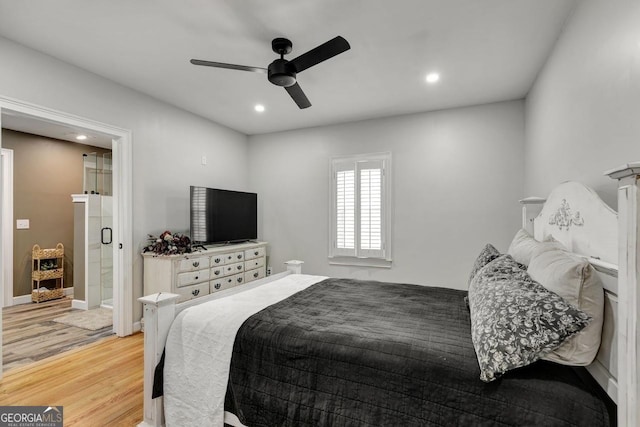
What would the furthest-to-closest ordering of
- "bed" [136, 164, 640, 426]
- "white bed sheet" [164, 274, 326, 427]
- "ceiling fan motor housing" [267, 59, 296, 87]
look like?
"ceiling fan motor housing" [267, 59, 296, 87] < "white bed sheet" [164, 274, 326, 427] < "bed" [136, 164, 640, 426]

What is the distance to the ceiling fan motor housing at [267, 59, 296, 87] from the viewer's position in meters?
2.27

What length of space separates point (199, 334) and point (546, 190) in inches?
117

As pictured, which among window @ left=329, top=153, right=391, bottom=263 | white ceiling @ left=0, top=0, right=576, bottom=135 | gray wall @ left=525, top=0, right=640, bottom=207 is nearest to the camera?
gray wall @ left=525, top=0, right=640, bottom=207

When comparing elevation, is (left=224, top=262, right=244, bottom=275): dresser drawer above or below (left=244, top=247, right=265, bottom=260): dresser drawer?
below

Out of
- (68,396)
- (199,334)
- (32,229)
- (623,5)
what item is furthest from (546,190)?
(32,229)

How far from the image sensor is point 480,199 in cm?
380

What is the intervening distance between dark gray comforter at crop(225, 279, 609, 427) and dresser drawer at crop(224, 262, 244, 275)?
2.28m

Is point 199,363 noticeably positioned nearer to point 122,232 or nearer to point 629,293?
point 629,293

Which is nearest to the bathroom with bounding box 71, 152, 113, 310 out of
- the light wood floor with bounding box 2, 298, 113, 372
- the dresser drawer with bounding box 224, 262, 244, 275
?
the light wood floor with bounding box 2, 298, 113, 372

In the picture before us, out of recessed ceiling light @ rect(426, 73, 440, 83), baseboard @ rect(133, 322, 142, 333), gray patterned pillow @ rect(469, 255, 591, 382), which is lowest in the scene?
baseboard @ rect(133, 322, 142, 333)

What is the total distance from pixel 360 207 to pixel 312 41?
2.41 meters

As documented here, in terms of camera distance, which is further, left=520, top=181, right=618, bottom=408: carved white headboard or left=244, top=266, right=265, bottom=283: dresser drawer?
left=244, top=266, right=265, bottom=283: dresser drawer

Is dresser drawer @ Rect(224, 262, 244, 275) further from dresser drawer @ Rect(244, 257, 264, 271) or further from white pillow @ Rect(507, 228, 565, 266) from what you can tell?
white pillow @ Rect(507, 228, 565, 266)

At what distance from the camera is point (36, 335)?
328 centimetres
